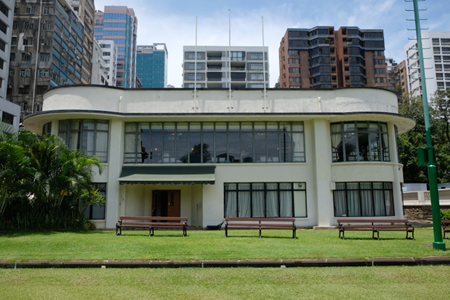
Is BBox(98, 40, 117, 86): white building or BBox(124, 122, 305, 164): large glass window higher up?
BBox(98, 40, 117, 86): white building

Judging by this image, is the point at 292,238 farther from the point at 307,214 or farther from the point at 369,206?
the point at 369,206

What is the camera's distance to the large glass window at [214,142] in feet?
70.9

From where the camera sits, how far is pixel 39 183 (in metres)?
16.2

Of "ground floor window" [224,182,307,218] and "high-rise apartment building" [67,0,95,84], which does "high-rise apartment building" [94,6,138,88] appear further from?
"ground floor window" [224,182,307,218]

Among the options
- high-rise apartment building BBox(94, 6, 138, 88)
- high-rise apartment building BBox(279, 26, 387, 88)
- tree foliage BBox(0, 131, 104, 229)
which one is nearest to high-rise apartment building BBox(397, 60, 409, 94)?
high-rise apartment building BBox(279, 26, 387, 88)

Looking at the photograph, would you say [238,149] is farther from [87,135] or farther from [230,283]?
[230,283]

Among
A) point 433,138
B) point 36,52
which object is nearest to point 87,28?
point 36,52

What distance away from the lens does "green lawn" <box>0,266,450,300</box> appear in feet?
23.4

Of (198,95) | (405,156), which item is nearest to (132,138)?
(198,95)

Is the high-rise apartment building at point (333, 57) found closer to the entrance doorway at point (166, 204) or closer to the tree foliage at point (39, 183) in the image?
Result: the entrance doorway at point (166, 204)

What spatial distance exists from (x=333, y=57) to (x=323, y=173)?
80100 mm

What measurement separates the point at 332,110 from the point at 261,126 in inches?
166

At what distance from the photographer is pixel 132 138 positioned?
2183 centimetres

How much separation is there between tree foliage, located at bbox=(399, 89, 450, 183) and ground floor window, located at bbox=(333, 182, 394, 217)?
25316 mm
